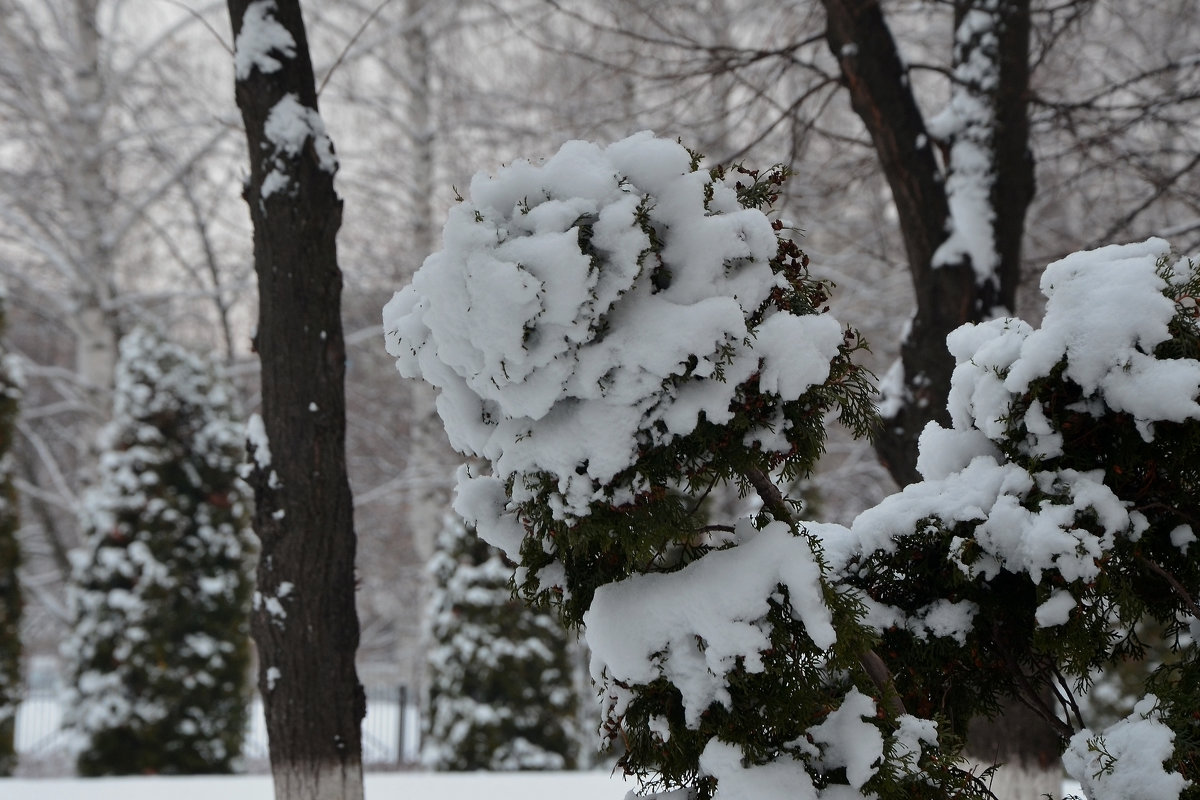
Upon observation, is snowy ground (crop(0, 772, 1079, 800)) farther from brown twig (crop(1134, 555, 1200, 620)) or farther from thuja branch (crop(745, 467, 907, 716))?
brown twig (crop(1134, 555, 1200, 620))

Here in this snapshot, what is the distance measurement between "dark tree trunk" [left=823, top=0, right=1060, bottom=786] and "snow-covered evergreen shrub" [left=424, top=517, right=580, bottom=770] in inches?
169

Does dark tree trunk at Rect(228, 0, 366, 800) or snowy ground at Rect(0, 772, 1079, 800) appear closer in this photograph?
dark tree trunk at Rect(228, 0, 366, 800)

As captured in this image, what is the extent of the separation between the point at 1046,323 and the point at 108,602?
8193 mm

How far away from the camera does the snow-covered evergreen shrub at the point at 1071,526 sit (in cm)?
195

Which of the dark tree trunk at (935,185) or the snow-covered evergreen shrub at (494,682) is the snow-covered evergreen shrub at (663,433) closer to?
the dark tree trunk at (935,185)

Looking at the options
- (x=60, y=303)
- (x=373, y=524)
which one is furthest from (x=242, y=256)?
(x=373, y=524)

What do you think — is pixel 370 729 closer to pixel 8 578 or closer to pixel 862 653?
pixel 8 578

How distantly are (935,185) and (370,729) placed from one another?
12134 mm

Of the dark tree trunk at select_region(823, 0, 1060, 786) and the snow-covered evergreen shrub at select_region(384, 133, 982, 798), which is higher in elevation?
the dark tree trunk at select_region(823, 0, 1060, 786)

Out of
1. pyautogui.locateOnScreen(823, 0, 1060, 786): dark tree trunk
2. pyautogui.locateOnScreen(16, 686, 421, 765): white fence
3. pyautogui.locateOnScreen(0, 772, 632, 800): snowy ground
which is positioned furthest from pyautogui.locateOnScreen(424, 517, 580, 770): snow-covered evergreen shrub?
pyautogui.locateOnScreen(823, 0, 1060, 786): dark tree trunk

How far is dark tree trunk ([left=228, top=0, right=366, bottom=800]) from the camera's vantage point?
3254 millimetres

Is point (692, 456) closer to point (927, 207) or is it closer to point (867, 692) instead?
point (867, 692)

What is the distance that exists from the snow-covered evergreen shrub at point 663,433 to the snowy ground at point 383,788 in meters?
4.62

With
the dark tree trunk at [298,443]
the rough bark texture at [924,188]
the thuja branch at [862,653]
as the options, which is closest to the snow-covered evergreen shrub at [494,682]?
the rough bark texture at [924,188]
